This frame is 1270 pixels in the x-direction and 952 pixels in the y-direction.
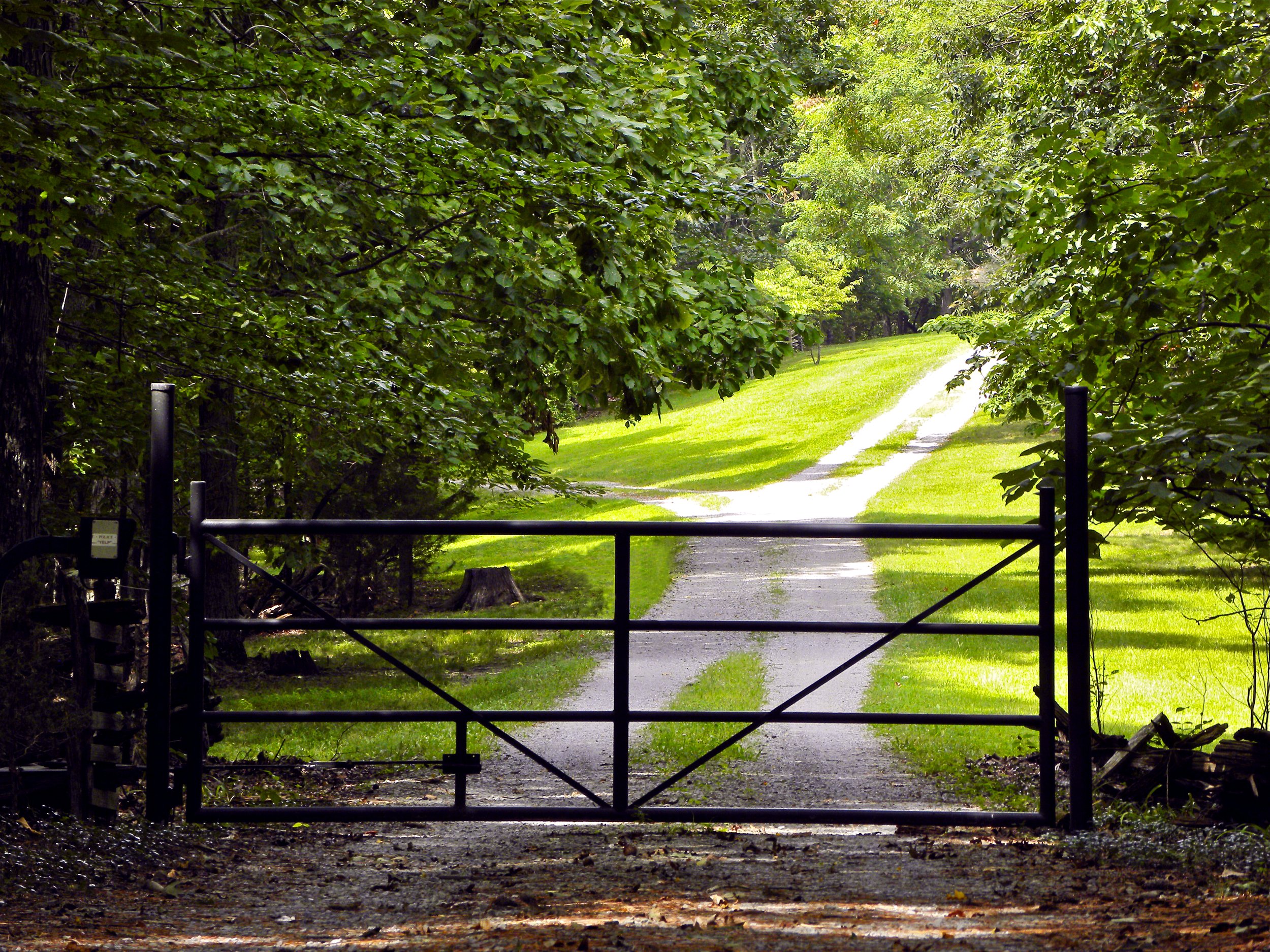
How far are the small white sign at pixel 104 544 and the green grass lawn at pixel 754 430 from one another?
30.8 metres

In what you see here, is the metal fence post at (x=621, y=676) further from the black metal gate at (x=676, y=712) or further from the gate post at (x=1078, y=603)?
the gate post at (x=1078, y=603)

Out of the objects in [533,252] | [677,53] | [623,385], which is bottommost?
[623,385]

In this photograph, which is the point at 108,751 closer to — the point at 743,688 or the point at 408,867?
the point at 408,867

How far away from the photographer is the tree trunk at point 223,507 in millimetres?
12312

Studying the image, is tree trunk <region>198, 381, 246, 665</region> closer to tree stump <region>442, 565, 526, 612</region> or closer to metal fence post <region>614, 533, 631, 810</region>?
tree stump <region>442, 565, 526, 612</region>

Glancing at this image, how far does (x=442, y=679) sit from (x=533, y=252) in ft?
19.7

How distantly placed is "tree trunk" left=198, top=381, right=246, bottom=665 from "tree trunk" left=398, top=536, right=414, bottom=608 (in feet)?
10.6

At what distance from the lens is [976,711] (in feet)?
36.5

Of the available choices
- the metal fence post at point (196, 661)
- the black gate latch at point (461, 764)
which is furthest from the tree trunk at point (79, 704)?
the black gate latch at point (461, 764)

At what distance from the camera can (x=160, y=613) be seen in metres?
6.08

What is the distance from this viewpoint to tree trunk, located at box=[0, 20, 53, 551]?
714cm

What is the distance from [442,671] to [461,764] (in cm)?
859

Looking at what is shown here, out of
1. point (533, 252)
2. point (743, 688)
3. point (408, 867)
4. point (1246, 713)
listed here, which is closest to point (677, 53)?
point (533, 252)

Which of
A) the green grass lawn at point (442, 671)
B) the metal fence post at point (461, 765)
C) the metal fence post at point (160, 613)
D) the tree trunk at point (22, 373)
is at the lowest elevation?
the green grass lawn at point (442, 671)
